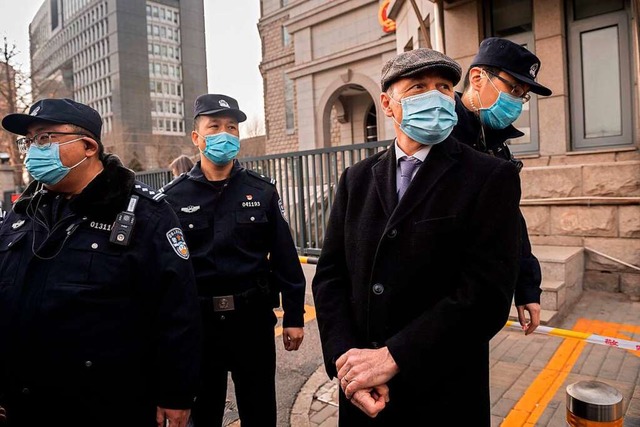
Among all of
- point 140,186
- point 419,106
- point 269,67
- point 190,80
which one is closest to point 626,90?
point 419,106

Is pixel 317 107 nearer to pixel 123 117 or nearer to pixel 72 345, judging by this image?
pixel 72 345

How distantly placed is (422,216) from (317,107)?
1736 cm

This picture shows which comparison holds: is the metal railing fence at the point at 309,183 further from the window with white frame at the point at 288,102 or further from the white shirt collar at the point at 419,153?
the window with white frame at the point at 288,102

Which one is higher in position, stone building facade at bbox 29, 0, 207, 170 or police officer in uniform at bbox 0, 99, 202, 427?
stone building facade at bbox 29, 0, 207, 170

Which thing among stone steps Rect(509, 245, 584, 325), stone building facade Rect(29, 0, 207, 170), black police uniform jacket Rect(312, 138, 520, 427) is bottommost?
stone steps Rect(509, 245, 584, 325)

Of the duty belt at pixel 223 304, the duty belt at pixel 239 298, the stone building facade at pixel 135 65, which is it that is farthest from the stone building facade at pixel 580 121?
the stone building facade at pixel 135 65

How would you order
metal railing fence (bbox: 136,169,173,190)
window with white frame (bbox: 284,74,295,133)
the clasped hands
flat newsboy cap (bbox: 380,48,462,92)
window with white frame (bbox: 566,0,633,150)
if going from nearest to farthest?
the clasped hands → flat newsboy cap (bbox: 380,48,462,92) → window with white frame (bbox: 566,0,633,150) → metal railing fence (bbox: 136,169,173,190) → window with white frame (bbox: 284,74,295,133)

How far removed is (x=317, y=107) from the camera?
18516 millimetres

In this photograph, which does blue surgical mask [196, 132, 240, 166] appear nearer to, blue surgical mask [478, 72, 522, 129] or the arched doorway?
blue surgical mask [478, 72, 522, 129]

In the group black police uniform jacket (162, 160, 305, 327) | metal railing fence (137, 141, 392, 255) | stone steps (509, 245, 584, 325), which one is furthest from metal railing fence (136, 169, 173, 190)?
stone steps (509, 245, 584, 325)

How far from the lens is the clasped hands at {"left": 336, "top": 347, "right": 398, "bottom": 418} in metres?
1.58

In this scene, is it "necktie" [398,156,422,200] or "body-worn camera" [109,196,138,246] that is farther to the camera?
"body-worn camera" [109,196,138,246]

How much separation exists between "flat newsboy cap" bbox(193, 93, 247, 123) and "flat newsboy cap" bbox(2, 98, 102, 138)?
924 millimetres

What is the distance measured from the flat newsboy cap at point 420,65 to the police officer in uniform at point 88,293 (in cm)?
122
